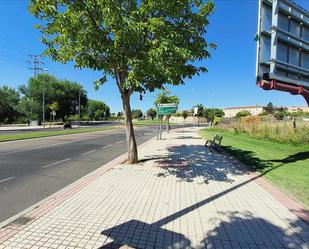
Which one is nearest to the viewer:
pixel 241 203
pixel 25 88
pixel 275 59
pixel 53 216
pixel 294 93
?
pixel 53 216

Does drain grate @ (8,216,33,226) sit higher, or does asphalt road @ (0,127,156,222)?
drain grate @ (8,216,33,226)

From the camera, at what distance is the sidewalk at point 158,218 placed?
14.6ft

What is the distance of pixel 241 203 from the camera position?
6.50 metres

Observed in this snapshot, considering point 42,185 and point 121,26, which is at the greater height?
point 121,26

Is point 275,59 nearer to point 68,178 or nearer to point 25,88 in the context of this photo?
point 68,178

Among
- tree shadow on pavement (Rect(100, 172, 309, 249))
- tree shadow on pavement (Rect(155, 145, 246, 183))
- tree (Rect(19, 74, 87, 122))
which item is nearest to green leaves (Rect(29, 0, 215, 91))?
tree shadow on pavement (Rect(155, 145, 246, 183))

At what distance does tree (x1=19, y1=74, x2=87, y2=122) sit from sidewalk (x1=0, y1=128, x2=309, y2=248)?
6448cm

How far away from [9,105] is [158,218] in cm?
7566

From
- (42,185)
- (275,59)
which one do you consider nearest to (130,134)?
(42,185)

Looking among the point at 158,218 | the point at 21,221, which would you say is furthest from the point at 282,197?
the point at 21,221

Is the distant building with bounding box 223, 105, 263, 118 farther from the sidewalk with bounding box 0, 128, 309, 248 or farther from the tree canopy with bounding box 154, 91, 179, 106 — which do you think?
the sidewalk with bounding box 0, 128, 309, 248

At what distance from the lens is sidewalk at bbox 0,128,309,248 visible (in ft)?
14.6

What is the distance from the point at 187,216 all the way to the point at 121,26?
532 cm

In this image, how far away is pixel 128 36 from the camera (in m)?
8.12
